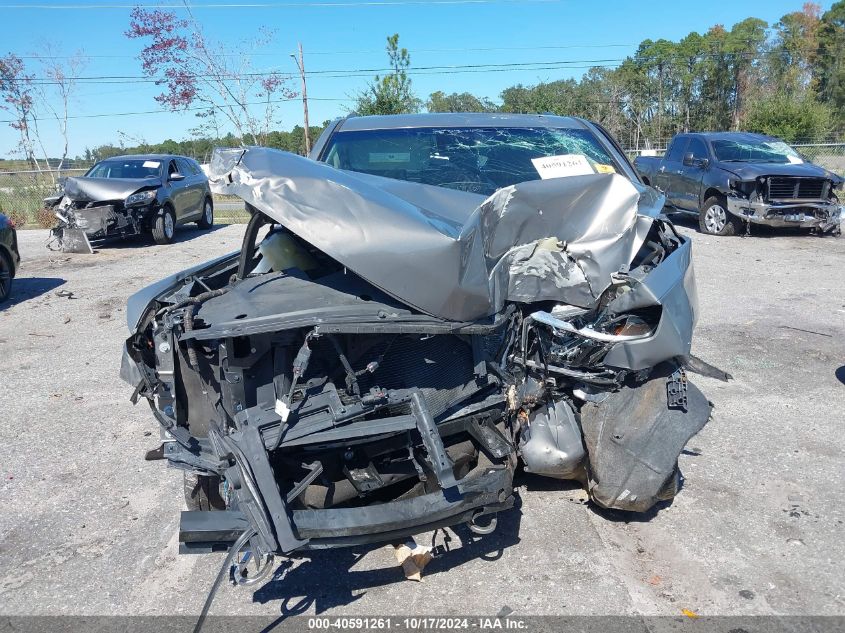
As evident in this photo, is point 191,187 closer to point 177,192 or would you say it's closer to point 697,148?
point 177,192

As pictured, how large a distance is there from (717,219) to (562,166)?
9.36 meters

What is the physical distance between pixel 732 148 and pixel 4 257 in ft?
40.3

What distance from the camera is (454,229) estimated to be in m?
2.78

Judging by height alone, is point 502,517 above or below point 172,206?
below

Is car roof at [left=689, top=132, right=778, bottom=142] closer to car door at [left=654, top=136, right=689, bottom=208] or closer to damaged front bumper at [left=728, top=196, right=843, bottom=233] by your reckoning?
car door at [left=654, top=136, right=689, bottom=208]

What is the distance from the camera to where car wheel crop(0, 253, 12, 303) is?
854cm

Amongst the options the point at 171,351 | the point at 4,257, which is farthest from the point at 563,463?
the point at 4,257

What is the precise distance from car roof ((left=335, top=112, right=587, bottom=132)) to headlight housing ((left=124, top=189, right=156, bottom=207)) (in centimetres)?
827

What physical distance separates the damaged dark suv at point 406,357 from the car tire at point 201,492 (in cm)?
1

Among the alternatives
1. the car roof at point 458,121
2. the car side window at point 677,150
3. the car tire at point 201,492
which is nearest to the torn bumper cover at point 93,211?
the car roof at point 458,121

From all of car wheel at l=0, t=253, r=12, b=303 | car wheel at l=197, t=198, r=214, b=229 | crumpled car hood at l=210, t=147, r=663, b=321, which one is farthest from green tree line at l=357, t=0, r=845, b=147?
crumpled car hood at l=210, t=147, r=663, b=321

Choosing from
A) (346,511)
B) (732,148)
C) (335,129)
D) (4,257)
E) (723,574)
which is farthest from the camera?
(732,148)

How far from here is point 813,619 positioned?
2.61 m

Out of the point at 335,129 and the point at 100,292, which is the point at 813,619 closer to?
the point at 335,129
